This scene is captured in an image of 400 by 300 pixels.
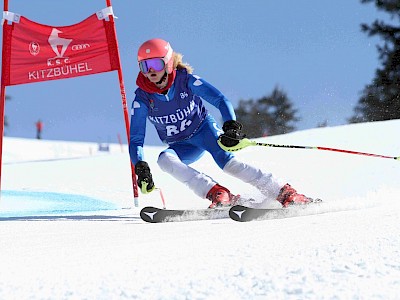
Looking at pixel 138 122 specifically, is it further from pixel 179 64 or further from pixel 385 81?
pixel 385 81

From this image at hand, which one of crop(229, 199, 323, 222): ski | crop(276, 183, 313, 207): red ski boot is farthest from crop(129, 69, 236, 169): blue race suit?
crop(229, 199, 323, 222): ski

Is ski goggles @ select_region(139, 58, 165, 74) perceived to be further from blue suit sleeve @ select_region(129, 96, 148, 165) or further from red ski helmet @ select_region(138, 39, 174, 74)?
blue suit sleeve @ select_region(129, 96, 148, 165)

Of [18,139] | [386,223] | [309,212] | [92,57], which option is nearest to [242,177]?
[309,212]

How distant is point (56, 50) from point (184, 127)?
2.02 meters

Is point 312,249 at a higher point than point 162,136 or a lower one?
lower

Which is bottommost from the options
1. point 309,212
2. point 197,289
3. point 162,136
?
point 197,289

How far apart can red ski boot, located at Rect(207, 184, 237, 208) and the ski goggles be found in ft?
3.05

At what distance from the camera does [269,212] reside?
3381mm

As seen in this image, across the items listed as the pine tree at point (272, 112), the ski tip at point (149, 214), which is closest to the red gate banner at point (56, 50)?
the ski tip at point (149, 214)

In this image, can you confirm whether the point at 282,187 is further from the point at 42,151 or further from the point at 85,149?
the point at 85,149

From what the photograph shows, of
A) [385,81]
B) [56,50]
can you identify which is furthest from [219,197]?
[385,81]

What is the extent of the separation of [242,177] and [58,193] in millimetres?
3463

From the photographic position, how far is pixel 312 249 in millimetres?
1939

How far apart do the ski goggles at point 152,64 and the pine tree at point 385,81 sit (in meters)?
15.1
